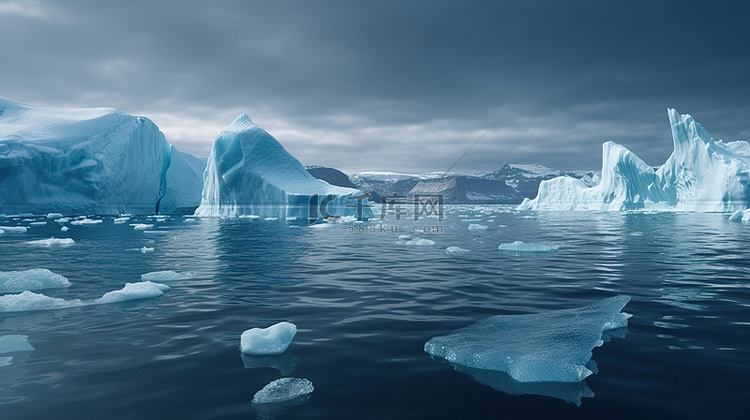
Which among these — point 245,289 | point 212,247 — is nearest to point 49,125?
point 212,247

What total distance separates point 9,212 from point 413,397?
49.0m

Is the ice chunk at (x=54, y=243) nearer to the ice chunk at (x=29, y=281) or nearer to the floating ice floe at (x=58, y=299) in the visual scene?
the ice chunk at (x=29, y=281)

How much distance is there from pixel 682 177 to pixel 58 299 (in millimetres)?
57603

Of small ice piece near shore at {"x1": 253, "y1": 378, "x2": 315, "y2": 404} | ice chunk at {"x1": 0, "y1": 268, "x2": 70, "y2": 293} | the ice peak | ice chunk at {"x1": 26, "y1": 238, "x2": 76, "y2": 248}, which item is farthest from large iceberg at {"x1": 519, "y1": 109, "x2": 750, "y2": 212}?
ice chunk at {"x1": 26, "y1": 238, "x2": 76, "y2": 248}

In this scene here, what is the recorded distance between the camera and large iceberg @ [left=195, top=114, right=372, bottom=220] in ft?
112

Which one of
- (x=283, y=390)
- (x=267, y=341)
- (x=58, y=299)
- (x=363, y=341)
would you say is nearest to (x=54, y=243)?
(x=58, y=299)

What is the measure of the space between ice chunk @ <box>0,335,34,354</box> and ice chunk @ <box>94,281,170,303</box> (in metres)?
2.15

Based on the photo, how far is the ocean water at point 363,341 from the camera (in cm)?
308

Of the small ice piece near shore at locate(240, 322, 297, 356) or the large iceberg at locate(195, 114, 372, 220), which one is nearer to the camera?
the small ice piece near shore at locate(240, 322, 297, 356)

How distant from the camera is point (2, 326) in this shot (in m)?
5.18

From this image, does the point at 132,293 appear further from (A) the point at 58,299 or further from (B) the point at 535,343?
(B) the point at 535,343

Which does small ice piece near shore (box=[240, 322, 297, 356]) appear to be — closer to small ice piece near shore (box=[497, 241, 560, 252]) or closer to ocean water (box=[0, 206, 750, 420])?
ocean water (box=[0, 206, 750, 420])

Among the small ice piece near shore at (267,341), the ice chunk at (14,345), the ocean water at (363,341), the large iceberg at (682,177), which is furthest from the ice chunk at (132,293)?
the large iceberg at (682,177)

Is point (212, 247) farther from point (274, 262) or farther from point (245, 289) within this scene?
point (245, 289)
